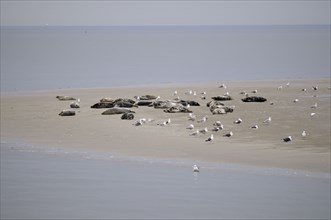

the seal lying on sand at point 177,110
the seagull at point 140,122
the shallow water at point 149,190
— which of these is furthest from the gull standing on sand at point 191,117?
the shallow water at point 149,190

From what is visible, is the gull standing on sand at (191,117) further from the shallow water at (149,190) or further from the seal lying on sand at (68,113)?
the shallow water at (149,190)

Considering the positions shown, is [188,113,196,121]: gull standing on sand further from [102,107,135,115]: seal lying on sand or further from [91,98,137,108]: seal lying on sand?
[91,98,137,108]: seal lying on sand

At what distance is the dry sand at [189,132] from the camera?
66.6ft

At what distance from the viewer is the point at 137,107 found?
92.2 ft

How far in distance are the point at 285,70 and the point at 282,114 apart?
24067 millimetres

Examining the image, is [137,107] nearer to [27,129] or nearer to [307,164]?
[27,129]

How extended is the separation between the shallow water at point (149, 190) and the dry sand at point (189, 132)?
3.73 ft

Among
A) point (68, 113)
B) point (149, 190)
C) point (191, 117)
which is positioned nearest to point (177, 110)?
point (191, 117)

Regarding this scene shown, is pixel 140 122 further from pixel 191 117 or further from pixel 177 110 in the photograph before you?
pixel 177 110

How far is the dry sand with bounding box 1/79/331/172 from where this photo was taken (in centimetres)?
2031

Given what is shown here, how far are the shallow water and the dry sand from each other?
1.14m

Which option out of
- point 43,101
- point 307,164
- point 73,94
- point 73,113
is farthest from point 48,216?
point 73,94

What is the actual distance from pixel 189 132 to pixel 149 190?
22.5 ft

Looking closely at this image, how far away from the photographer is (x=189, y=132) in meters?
23.3
